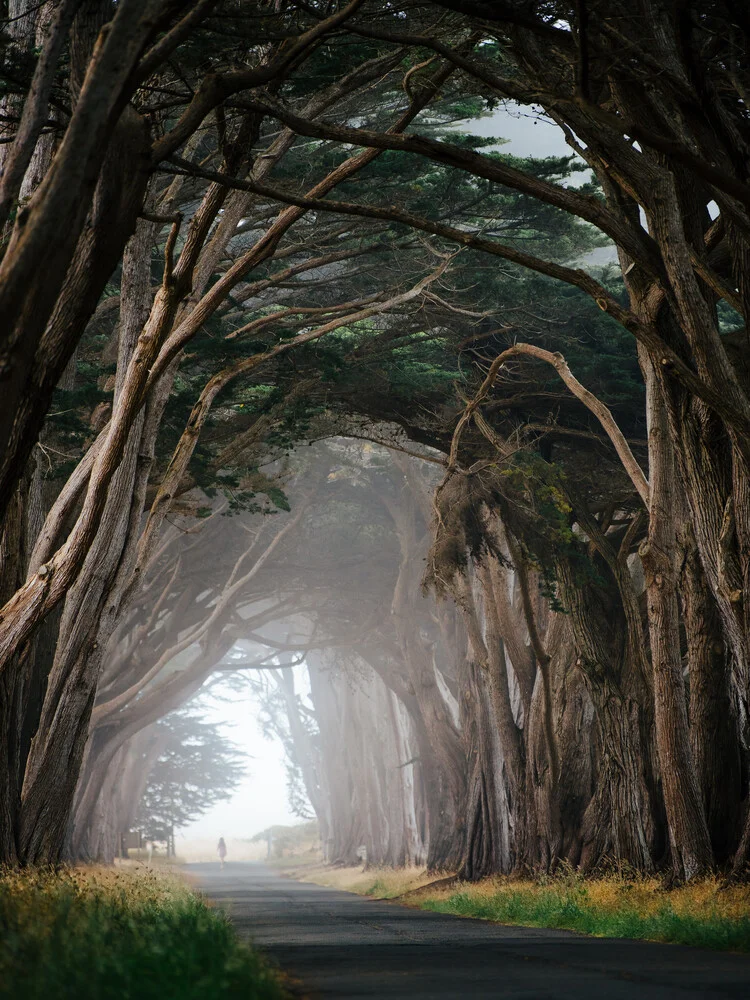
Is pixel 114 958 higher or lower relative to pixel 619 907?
higher

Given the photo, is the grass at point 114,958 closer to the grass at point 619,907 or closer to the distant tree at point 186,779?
the grass at point 619,907

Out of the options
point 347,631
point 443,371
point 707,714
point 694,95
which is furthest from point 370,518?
point 694,95

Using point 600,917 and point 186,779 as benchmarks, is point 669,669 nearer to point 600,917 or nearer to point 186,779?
point 600,917

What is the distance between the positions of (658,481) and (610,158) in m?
4.13

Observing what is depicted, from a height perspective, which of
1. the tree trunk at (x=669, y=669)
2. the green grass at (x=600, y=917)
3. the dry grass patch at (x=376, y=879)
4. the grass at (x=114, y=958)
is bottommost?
the dry grass patch at (x=376, y=879)

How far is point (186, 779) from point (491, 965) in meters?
44.7

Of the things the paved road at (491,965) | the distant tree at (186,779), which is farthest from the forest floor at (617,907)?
the distant tree at (186,779)

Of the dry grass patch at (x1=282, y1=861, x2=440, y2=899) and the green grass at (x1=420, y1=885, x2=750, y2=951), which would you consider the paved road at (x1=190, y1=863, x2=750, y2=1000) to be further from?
the dry grass patch at (x1=282, y1=861, x2=440, y2=899)

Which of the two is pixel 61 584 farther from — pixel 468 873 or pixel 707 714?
pixel 468 873

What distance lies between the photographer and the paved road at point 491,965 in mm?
5605

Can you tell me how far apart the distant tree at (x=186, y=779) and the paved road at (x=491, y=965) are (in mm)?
38862

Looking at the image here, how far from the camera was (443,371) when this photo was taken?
1667 cm

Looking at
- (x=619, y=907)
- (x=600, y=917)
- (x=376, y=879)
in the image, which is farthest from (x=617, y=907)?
(x=376, y=879)

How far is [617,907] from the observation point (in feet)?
38.0
